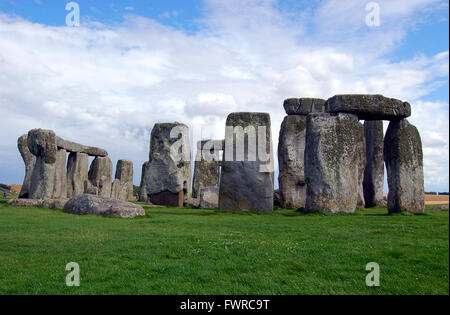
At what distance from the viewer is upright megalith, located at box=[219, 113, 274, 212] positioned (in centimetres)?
1301

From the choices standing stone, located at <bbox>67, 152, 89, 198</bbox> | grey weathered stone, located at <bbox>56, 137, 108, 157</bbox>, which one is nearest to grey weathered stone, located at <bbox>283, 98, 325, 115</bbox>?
grey weathered stone, located at <bbox>56, 137, 108, 157</bbox>

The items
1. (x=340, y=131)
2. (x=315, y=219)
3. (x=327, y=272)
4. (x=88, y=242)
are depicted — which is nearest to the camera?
(x=327, y=272)

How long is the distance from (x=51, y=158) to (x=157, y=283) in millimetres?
13380

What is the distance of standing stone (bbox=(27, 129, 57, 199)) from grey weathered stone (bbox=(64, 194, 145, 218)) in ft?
15.1

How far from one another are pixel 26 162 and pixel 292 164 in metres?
12.0

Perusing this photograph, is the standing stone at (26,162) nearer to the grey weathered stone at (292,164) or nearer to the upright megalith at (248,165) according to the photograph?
the upright megalith at (248,165)

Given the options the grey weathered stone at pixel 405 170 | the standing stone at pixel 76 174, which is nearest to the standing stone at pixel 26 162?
the standing stone at pixel 76 174

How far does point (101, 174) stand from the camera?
78.7ft

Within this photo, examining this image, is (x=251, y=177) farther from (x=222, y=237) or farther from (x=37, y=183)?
(x=37, y=183)

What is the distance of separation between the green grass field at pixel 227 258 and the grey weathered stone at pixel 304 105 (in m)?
8.51

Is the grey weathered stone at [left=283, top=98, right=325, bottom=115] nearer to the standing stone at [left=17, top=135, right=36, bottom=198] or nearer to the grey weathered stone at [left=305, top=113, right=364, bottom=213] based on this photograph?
the grey weathered stone at [left=305, top=113, right=364, bottom=213]

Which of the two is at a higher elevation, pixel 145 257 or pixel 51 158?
pixel 51 158

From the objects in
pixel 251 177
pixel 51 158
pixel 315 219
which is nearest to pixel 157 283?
pixel 315 219
